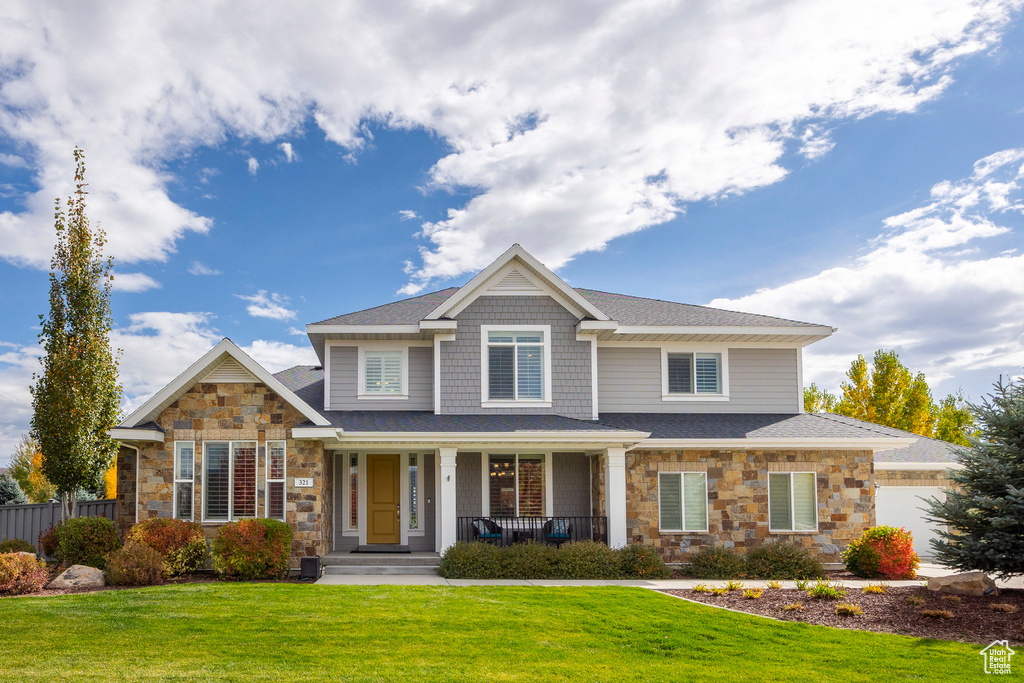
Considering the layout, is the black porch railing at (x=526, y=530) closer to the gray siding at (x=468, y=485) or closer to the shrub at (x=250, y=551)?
the gray siding at (x=468, y=485)

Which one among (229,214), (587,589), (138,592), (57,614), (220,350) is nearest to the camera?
(57,614)

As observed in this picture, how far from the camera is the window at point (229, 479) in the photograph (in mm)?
14883

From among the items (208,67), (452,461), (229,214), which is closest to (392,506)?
(452,461)

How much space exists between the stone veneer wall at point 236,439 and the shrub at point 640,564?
596 cm

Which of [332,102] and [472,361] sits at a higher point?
[332,102]

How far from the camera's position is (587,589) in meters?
12.6

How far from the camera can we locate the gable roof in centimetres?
1442

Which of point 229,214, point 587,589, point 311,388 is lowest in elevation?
point 587,589

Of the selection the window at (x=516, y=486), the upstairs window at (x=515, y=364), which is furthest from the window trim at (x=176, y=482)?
the upstairs window at (x=515, y=364)

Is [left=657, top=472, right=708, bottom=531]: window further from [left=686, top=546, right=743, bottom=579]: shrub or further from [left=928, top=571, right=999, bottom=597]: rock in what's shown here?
[left=928, top=571, right=999, bottom=597]: rock

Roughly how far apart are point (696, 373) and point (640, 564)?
5.75 metres

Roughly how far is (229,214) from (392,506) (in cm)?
833

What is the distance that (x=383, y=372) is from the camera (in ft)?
60.1

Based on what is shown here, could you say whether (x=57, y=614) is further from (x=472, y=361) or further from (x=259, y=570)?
(x=472, y=361)
